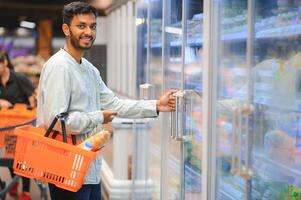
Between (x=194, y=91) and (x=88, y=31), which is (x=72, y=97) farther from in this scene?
(x=194, y=91)

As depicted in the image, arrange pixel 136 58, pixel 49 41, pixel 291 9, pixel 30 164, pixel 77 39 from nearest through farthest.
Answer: pixel 291 9 → pixel 30 164 → pixel 77 39 → pixel 136 58 → pixel 49 41

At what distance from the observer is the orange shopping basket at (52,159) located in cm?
239

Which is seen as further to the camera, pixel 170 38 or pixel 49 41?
pixel 49 41

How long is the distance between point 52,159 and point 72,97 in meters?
0.35

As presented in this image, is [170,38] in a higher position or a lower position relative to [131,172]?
higher

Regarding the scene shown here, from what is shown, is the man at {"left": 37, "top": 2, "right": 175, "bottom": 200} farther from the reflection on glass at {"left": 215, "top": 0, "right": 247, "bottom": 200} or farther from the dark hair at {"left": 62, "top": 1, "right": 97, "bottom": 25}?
the reflection on glass at {"left": 215, "top": 0, "right": 247, "bottom": 200}

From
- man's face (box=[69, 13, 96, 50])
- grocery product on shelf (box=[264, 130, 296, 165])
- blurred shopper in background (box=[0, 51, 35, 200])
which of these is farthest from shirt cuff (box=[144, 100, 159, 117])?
blurred shopper in background (box=[0, 51, 35, 200])

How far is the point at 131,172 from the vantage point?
16.5ft

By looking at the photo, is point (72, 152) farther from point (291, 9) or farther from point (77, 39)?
point (291, 9)

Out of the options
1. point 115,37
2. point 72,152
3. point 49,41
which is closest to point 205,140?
point 72,152

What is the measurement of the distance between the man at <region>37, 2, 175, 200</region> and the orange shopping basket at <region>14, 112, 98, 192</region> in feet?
0.34

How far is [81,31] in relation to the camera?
2631mm

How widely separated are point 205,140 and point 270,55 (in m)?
0.60

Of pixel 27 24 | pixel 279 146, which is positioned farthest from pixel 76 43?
pixel 27 24
